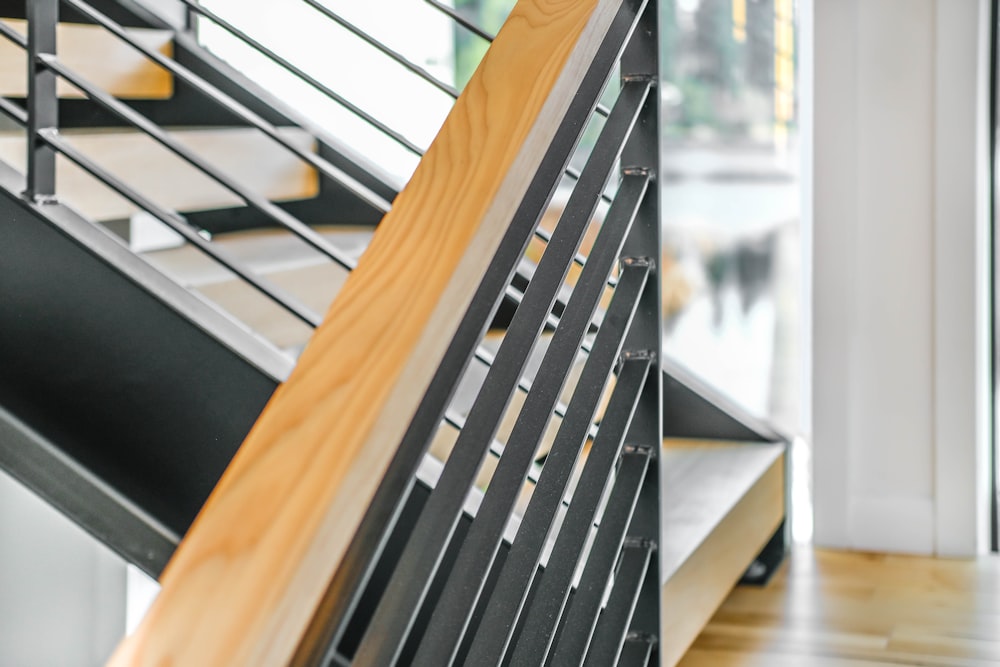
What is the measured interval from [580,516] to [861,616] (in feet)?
4.15

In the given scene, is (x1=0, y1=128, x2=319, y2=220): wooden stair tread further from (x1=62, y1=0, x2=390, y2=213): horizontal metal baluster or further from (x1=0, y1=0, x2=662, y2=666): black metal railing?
(x1=0, y1=0, x2=662, y2=666): black metal railing

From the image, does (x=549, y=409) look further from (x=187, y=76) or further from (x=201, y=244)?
(x=187, y=76)

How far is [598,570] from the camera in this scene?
1.12 m

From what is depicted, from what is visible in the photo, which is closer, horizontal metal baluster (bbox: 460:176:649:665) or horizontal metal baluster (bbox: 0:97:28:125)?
horizontal metal baluster (bbox: 460:176:649:665)

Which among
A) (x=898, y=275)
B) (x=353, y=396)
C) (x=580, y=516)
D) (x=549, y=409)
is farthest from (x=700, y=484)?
(x=353, y=396)

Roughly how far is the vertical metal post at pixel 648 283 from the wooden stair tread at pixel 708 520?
0.52ft

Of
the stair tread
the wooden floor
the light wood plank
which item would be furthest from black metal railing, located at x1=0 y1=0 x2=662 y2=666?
the wooden floor

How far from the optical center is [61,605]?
7.58 ft

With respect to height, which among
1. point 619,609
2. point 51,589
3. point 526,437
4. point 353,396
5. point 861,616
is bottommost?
point 51,589

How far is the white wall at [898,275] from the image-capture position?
8.20 feet

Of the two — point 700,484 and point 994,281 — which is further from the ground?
point 994,281

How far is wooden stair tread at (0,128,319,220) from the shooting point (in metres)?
1.75

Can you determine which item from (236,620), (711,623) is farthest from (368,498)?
(711,623)

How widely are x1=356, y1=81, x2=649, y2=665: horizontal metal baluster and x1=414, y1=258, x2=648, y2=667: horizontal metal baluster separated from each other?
2.5 inches
